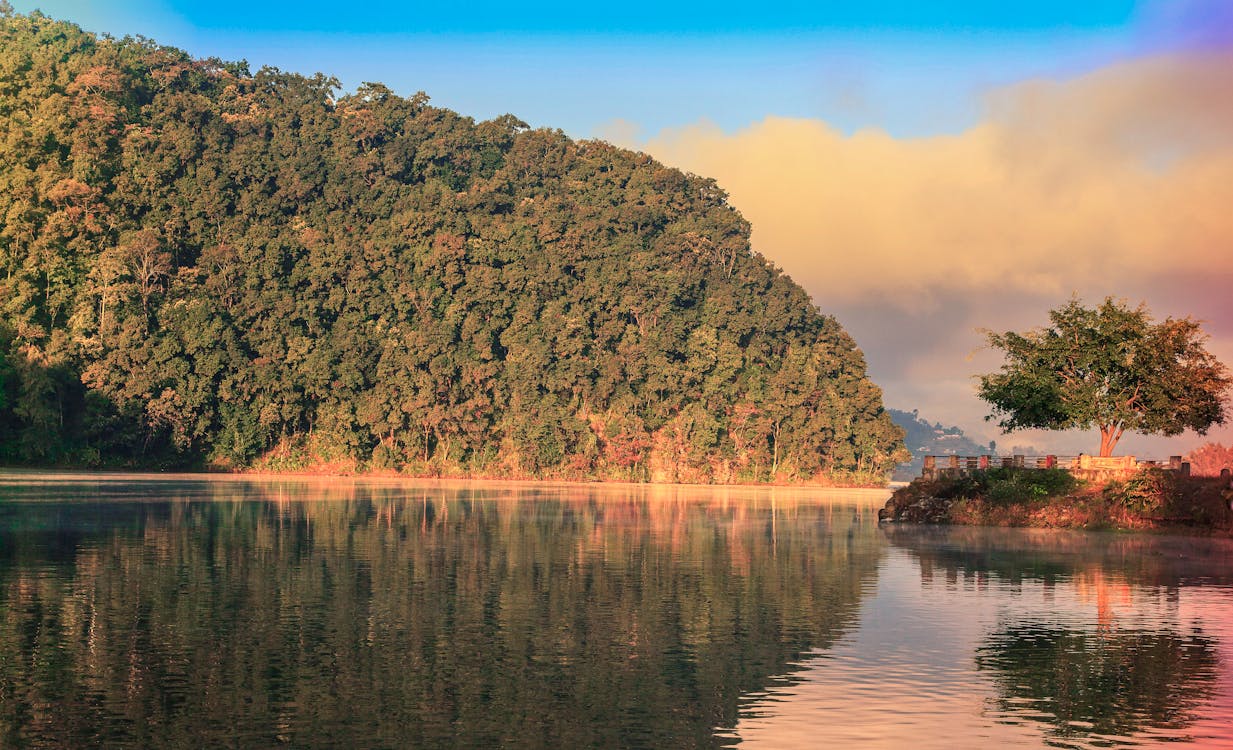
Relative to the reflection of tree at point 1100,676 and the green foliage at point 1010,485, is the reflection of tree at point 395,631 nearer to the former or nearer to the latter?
the reflection of tree at point 1100,676

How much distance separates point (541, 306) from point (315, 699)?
104598 mm

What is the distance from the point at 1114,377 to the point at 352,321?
2953 inches

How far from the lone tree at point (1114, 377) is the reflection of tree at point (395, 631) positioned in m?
22.1

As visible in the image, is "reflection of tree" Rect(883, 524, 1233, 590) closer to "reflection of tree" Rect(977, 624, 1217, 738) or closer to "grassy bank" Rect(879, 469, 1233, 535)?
"grassy bank" Rect(879, 469, 1233, 535)

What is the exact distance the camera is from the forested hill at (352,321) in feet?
344

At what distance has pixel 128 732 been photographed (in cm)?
1355

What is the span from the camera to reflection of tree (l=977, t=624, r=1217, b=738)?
15.1 meters

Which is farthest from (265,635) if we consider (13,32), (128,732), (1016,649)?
(13,32)

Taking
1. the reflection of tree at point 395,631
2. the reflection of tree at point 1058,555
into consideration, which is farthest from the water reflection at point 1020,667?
the reflection of tree at point 395,631

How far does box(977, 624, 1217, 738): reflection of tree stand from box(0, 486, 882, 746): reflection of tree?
3083 millimetres

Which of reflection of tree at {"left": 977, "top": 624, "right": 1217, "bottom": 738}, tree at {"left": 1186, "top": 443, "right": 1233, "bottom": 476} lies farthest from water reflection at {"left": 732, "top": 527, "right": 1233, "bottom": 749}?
tree at {"left": 1186, "top": 443, "right": 1233, "bottom": 476}

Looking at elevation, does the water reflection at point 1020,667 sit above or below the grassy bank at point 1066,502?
below

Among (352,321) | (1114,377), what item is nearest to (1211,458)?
(1114,377)

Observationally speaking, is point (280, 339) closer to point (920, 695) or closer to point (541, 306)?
point (541, 306)
